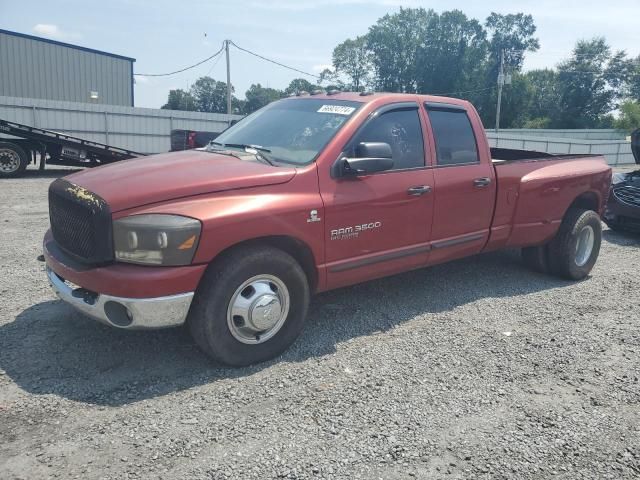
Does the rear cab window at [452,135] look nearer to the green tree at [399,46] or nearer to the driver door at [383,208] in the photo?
the driver door at [383,208]

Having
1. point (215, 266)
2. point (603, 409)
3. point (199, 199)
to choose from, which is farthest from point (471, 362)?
point (199, 199)

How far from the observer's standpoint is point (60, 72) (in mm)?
32312

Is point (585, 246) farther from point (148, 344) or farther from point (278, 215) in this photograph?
point (148, 344)

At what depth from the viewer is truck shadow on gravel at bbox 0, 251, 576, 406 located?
11.1ft

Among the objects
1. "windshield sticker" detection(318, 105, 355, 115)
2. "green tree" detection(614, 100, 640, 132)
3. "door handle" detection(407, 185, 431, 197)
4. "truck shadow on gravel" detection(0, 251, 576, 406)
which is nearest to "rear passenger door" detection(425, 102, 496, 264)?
"door handle" detection(407, 185, 431, 197)

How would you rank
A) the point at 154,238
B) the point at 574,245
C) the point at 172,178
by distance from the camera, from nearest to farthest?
the point at 154,238
the point at 172,178
the point at 574,245

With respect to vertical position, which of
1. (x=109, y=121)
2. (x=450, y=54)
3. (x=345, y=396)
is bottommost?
(x=345, y=396)

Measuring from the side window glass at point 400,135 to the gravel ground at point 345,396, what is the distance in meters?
1.39

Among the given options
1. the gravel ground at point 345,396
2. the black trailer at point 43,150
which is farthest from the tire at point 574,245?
the black trailer at point 43,150

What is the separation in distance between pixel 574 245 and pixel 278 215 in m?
A: 3.97

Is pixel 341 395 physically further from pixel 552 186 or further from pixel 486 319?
pixel 552 186

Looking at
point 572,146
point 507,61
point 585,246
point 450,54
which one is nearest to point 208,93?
point 450,54

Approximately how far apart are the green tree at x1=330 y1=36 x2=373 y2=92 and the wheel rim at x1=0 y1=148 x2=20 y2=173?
7574 cm

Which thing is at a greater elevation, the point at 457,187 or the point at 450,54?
the point at 450,54
